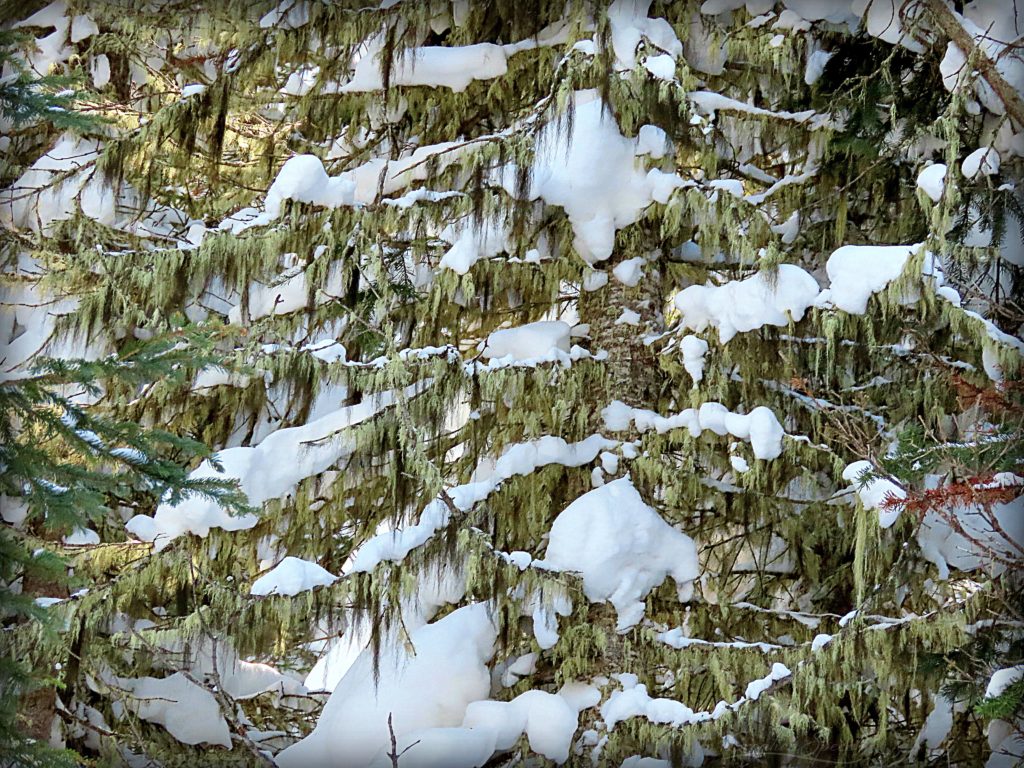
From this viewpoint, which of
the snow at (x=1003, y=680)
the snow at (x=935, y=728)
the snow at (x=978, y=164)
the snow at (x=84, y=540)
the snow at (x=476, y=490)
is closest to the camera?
the snow at (x=1003, y=680)

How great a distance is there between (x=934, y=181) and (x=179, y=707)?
13.9 ft

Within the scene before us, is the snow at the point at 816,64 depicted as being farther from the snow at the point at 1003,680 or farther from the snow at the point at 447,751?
the snow at the point at 447,751

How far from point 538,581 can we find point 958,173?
7.82 ft

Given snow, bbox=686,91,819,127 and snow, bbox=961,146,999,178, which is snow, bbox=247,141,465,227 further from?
snow, bbox=961,146,999,178

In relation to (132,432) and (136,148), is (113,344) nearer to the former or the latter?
(136,148)

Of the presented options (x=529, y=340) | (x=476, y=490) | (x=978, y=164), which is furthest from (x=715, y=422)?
(x=978, y=164)

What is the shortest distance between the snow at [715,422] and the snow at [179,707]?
2.43 meters

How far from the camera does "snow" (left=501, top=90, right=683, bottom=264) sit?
469cm

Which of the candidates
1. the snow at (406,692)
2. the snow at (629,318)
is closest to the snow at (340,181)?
the snow at (629,318)

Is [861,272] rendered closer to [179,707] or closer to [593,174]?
[593,174]

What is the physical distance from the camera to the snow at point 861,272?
13.5ft

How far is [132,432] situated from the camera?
2.94 metres

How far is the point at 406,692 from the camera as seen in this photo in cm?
443

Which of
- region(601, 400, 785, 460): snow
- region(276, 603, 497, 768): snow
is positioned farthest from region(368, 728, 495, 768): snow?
region(601, 400, 785, 460): snow
